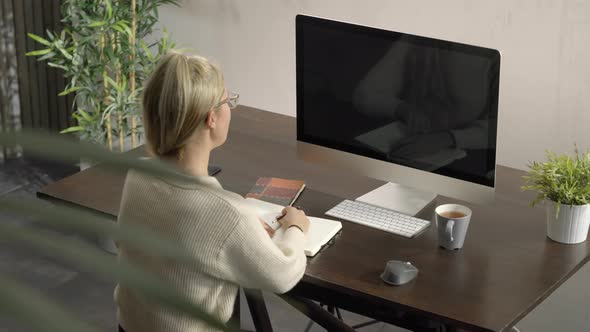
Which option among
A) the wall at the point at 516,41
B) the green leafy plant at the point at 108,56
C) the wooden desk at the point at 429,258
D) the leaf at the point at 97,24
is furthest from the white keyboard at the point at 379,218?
the leaf at the point at 97,24

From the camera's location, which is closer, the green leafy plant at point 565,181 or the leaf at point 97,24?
the green leafy plant at point 565,181

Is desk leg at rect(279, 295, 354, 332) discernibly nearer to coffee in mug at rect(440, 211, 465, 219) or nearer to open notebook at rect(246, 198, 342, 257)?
open notebook at rect(246, 198, 342, 257)

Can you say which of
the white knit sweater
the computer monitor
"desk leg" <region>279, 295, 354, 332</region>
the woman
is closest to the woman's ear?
the woman

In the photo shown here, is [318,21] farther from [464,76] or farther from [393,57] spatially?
[464,76]

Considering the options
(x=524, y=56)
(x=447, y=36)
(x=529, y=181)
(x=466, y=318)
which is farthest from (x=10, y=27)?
(x=466, y=318)

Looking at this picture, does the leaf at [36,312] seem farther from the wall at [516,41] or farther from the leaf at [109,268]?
the wall at [516,41]

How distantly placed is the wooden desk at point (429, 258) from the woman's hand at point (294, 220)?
0.26ft

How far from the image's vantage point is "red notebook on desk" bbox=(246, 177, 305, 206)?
2.30m

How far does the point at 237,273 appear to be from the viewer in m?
1.77

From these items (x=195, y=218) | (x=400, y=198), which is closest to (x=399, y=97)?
(x=400, y=198)

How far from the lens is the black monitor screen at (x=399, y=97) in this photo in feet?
6.81

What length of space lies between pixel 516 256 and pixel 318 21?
815mm

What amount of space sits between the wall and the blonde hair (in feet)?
4.64

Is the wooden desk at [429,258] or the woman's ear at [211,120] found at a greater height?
the woman's ear at [211,120]
